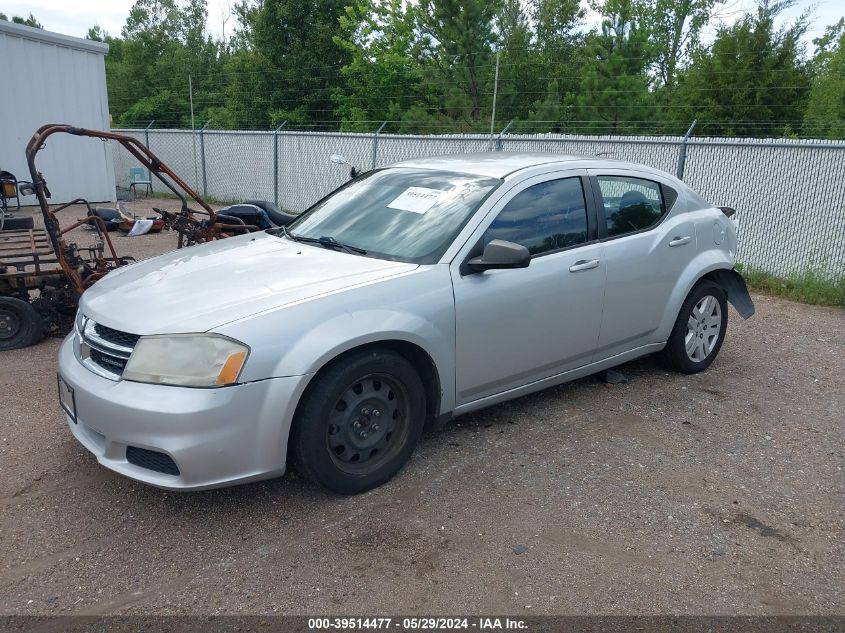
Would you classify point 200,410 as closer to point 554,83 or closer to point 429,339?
point 429,339

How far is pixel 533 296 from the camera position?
4180 mm

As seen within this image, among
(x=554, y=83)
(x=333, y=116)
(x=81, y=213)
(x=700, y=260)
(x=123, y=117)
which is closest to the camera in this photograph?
(x=700, y=260)

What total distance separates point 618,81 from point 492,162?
14.2 metres

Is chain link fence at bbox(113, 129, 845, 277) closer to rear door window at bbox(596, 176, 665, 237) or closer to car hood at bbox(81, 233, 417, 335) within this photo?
rear door window at bbox(596, 176, 665, 237)

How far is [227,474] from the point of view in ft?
10.5

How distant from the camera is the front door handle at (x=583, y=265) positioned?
4.41m

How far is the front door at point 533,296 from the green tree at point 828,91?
1439 centimetres

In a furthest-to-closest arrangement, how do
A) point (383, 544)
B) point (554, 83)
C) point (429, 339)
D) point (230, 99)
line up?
point (230, 99) < point (554, 83) < point (429, 339) < point (383, 544)

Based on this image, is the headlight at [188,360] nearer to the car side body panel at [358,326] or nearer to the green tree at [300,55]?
the car side body panel at [358,326]

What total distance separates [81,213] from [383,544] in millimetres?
15817

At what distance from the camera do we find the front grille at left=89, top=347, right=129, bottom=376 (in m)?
3.38

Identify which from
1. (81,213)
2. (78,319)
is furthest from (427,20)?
(78,319)

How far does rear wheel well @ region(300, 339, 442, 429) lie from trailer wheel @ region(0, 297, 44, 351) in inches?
149

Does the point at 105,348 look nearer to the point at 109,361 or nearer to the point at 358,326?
the point at 109,361
